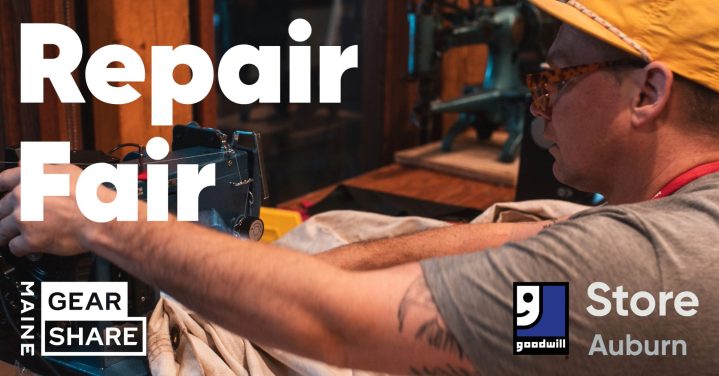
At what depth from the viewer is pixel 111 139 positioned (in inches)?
75.2

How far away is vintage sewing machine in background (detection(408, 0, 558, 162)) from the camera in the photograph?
2.82 m

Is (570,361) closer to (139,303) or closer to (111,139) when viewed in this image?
(139,303)

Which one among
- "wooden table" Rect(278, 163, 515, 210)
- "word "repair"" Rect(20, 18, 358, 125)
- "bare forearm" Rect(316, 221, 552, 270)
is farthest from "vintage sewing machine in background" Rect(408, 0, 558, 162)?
"bare forearm" Rect(316, 221, 552, 270)

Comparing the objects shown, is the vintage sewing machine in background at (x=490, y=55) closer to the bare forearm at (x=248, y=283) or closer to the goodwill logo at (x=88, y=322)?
the goodwill logo at (x=88, y=322)

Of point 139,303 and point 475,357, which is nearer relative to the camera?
point 475,357

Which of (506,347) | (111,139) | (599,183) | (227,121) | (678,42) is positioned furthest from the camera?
(227,121)

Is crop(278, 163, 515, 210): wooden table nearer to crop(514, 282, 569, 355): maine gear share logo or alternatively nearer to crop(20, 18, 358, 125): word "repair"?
crop(20, 18, 358, 125): word "repair"

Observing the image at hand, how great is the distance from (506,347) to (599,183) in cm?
42

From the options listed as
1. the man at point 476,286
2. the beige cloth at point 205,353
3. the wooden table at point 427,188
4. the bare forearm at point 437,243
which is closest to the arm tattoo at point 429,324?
the man at point 476,286

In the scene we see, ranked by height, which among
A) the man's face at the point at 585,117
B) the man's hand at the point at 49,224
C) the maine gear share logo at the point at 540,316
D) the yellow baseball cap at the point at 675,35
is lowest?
the maine gear share logo at the point at 540,316

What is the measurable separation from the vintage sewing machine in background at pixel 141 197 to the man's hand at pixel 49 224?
0.09 metres

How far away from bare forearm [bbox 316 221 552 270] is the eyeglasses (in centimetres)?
44

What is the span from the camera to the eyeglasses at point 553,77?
1.17 meters

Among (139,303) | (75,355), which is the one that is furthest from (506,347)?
(75,355)
